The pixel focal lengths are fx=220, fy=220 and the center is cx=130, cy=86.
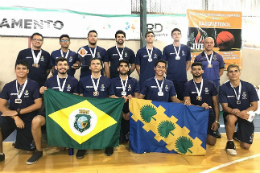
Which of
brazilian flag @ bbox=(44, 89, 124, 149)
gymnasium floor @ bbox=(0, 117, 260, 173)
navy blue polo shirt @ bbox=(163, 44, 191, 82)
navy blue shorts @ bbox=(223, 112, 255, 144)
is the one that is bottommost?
gymnasium floor @ bbox=(0, 117, 260, 173)

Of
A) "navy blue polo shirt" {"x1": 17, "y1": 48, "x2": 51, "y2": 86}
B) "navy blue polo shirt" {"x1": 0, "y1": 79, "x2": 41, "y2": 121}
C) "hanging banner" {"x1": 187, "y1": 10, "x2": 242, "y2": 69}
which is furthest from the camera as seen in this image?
"hanging banner" {"x1": 187, "y1": 10, "x2": 242, "y2": 69}

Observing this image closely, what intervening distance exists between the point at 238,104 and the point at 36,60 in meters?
4.24

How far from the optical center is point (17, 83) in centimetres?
382

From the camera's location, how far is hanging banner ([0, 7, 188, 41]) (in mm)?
6555

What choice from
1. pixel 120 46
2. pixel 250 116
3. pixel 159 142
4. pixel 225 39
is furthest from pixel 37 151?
pixel 225 39

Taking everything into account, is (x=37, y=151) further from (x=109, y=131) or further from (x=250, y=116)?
(x=250, y=116)

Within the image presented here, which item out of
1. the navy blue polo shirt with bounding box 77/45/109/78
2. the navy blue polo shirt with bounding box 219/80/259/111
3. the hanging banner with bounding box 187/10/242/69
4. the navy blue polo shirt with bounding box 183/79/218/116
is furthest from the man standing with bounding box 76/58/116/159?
the hanging banner with bounding box 187/10/242/69

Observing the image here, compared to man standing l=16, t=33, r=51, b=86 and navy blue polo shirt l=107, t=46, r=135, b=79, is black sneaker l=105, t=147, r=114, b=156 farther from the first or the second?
man standing l=16, t=33, r=51, b=86

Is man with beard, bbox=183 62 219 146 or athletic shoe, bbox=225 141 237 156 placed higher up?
man with beard, bbox=183 62 219 146

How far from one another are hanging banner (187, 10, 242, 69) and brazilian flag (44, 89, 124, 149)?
4.77 meters

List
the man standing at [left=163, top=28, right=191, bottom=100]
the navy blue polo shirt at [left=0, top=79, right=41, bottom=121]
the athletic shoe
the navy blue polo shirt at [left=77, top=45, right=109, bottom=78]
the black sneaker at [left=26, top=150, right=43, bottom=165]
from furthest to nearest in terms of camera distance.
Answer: the man standing at [left=163, top=28, right=191, bottom=100] → the navy blue polo shirt at [left=77, top=45, right=109, bottom=78] → the athletic shoe → the navy blue polo shirt at [left=0, top=79, right=41, bottom=121] → the black sneaker at [left=26, top=150, right=43, bottom=165]

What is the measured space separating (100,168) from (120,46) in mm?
2850

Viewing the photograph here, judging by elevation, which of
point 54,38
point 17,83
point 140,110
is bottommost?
point 140,110

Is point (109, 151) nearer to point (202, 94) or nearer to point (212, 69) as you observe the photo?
point (202, 94)
